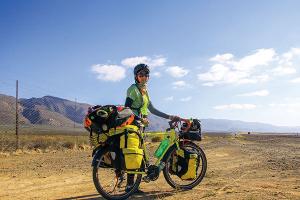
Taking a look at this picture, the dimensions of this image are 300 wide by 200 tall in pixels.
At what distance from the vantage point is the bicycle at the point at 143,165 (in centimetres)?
683

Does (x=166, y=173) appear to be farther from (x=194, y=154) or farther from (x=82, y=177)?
(x=82, y=177)

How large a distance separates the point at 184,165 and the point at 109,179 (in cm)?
162

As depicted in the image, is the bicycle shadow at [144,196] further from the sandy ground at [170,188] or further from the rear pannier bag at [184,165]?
the rear pannier bag at [184,165]

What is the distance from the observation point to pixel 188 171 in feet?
25.8

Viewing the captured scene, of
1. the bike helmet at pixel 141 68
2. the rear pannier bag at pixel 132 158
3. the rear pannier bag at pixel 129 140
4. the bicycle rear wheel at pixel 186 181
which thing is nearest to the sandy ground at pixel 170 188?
Answer: the bicycle rear wheel at pixel 186 181

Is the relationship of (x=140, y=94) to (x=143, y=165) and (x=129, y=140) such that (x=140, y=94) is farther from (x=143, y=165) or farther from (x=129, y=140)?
(x=143, y=165)

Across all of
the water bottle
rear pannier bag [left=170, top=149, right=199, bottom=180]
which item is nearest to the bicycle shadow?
rear pannier bag [left=170, top=149, right=199, bottom=180]

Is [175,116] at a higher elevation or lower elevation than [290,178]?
higher

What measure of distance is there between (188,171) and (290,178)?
2675 mm

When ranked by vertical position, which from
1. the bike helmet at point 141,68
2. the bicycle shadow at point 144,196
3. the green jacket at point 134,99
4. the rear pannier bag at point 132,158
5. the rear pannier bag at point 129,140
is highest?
the bike helmet at point 141,68

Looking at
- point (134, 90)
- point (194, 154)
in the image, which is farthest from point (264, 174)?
point (134, 90)

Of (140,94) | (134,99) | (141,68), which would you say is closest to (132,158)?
(134,99)

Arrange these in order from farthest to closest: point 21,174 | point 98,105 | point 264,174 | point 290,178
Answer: point 21,174 → point 264,174 → point 290,178 → point 98,105

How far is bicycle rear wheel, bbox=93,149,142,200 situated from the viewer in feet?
22.1
